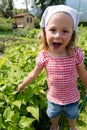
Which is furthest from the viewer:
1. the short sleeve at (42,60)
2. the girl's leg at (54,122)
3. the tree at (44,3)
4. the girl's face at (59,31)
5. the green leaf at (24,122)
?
the tree at (44,3)

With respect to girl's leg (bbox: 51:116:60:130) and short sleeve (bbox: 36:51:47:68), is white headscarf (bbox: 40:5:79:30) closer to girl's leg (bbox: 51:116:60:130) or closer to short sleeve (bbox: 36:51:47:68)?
short sleeve (bbox: 36:51:47:68)

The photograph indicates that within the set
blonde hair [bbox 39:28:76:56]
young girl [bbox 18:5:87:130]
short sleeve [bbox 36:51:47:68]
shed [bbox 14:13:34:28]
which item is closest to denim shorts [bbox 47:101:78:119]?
young girl [bbox 18:5:87:130]

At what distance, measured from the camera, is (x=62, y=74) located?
128 inches

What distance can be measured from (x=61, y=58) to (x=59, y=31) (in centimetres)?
34

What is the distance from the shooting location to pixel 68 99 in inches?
131

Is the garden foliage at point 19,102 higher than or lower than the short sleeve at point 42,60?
lower

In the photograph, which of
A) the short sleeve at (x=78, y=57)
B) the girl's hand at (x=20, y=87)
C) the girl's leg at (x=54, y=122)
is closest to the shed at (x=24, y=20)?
the girl's leg at (x=54, y=122)

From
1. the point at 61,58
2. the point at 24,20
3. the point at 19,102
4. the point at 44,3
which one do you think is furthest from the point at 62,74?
the point at 44,3

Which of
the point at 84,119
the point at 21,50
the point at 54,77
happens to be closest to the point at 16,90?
the point at 54,77

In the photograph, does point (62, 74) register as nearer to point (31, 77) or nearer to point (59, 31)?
point (31, 77)

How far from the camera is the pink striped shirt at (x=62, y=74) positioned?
324 cm

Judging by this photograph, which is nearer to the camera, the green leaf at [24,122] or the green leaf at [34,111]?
the green leaf at [24,122]

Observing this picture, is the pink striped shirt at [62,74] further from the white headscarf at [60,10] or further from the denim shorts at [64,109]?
the white headscarf at [60,10]

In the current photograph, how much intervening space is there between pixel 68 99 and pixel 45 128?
0.88 meters
